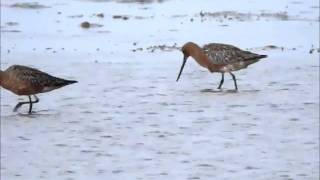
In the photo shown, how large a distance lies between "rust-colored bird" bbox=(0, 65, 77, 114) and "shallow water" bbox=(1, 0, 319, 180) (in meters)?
0.28

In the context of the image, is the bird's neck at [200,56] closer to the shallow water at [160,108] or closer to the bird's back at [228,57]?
the bird's back at [228,57]

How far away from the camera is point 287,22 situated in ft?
74.6

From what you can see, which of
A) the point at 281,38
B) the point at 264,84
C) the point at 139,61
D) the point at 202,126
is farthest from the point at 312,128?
the point at 281,38

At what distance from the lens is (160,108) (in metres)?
12.1

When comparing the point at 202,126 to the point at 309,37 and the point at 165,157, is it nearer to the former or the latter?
the point at 165,157

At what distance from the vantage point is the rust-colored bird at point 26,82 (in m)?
12.5

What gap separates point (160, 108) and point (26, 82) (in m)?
2.00

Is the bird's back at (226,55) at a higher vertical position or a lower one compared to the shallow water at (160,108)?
higher

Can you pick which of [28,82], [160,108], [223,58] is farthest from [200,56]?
[28,82]

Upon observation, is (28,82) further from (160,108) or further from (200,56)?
(200,56)

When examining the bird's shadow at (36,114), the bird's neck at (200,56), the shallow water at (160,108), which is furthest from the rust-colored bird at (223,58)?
the bird's shadow at (36,114)

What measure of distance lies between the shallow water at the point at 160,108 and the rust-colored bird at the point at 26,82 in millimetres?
282

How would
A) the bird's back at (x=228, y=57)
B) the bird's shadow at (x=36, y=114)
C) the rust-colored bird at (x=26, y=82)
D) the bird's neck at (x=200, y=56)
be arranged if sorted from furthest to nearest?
the bird's neck at (x=200, y=56) → the bird's back at (x=228, y=57) → the rust-colored bird at (x=26, y=82) → the bird's shadow at (x=36, y=114)

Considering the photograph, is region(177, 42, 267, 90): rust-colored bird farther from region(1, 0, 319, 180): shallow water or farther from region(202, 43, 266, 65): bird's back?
region(1, 0, 319, 180): shallow water
